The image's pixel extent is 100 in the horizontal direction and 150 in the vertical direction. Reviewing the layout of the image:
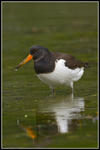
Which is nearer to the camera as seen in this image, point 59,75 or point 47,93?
point 59,75

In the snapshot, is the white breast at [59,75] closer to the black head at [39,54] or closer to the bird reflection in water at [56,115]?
the black head at [39,54]

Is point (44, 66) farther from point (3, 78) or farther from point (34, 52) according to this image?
point (3, 78)

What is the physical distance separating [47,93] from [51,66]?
79 cm

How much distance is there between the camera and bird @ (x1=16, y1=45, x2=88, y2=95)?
1164cm

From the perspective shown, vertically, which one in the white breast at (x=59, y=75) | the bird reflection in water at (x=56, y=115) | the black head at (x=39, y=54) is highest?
the black head at (x=39, y=54)

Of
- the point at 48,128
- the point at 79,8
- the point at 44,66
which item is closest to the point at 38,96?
the point at 44,66

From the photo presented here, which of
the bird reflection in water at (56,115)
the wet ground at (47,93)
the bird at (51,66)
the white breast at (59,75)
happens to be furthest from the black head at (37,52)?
the bird reflection in water at (56,115)

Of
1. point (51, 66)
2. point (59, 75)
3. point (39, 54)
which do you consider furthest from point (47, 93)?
point (39, 54)

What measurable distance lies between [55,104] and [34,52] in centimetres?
147

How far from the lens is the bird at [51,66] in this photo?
38.2 ft

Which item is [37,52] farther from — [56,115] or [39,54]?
[56,115]

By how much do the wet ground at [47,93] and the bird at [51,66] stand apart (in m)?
0.37

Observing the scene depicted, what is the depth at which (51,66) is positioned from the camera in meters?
11.6

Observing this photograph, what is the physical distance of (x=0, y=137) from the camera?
879 centimetres
